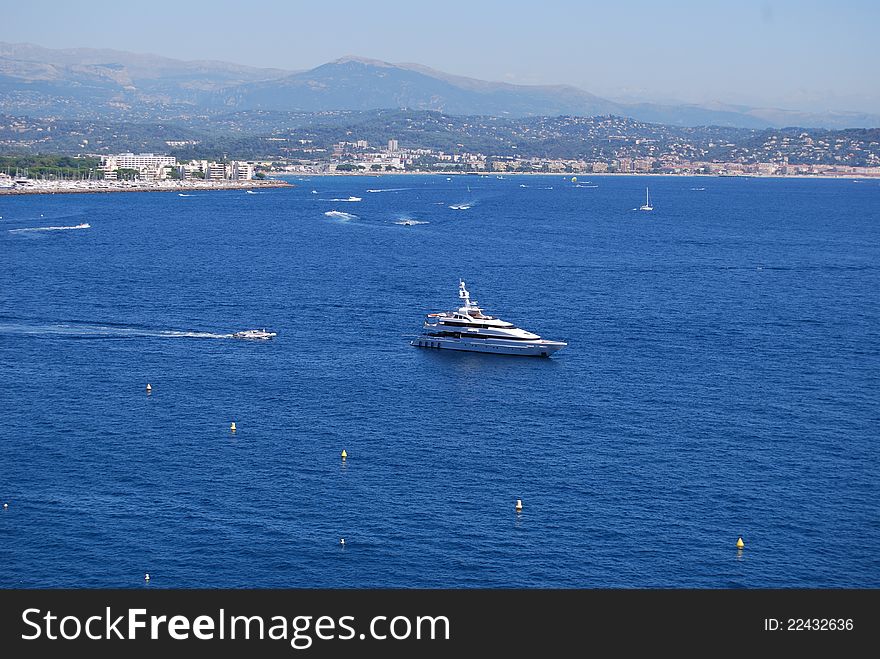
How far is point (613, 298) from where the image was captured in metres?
104

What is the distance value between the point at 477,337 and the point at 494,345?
141 cm

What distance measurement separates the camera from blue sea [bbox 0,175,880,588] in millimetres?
44594

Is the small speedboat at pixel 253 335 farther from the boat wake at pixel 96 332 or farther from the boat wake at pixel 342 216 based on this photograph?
the boat wake at pixel 342 216

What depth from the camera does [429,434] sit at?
197 ft

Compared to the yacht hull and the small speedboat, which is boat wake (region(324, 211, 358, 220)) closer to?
the small speedboat

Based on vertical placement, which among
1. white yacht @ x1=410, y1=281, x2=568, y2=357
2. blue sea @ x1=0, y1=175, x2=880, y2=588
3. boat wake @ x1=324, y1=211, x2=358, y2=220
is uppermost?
boat wake @ x1=324, y1=211, x2=358, y2=220

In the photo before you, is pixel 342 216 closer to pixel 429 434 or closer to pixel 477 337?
pixel 477 337

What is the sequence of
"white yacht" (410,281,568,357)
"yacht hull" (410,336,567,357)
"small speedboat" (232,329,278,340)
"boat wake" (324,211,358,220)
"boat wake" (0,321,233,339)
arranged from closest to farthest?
"yacht hull" (410,336,567,357) → "white yacht" (410,281,568,357) → "boat wake" (0,321,233,339) → "small speedboat" (232,329,278,340) → "boat wake" (324,211,358,220)

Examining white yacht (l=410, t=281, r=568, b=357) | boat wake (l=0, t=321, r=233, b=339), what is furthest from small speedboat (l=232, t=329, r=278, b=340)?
white yacht (l=410, t=281, r=568, b=357)

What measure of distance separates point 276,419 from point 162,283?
51.3 meters

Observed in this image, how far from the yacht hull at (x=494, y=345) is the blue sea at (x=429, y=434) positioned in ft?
4.34

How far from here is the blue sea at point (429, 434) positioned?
44.6 metres

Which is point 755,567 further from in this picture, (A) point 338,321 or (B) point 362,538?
(A) point 338,321
